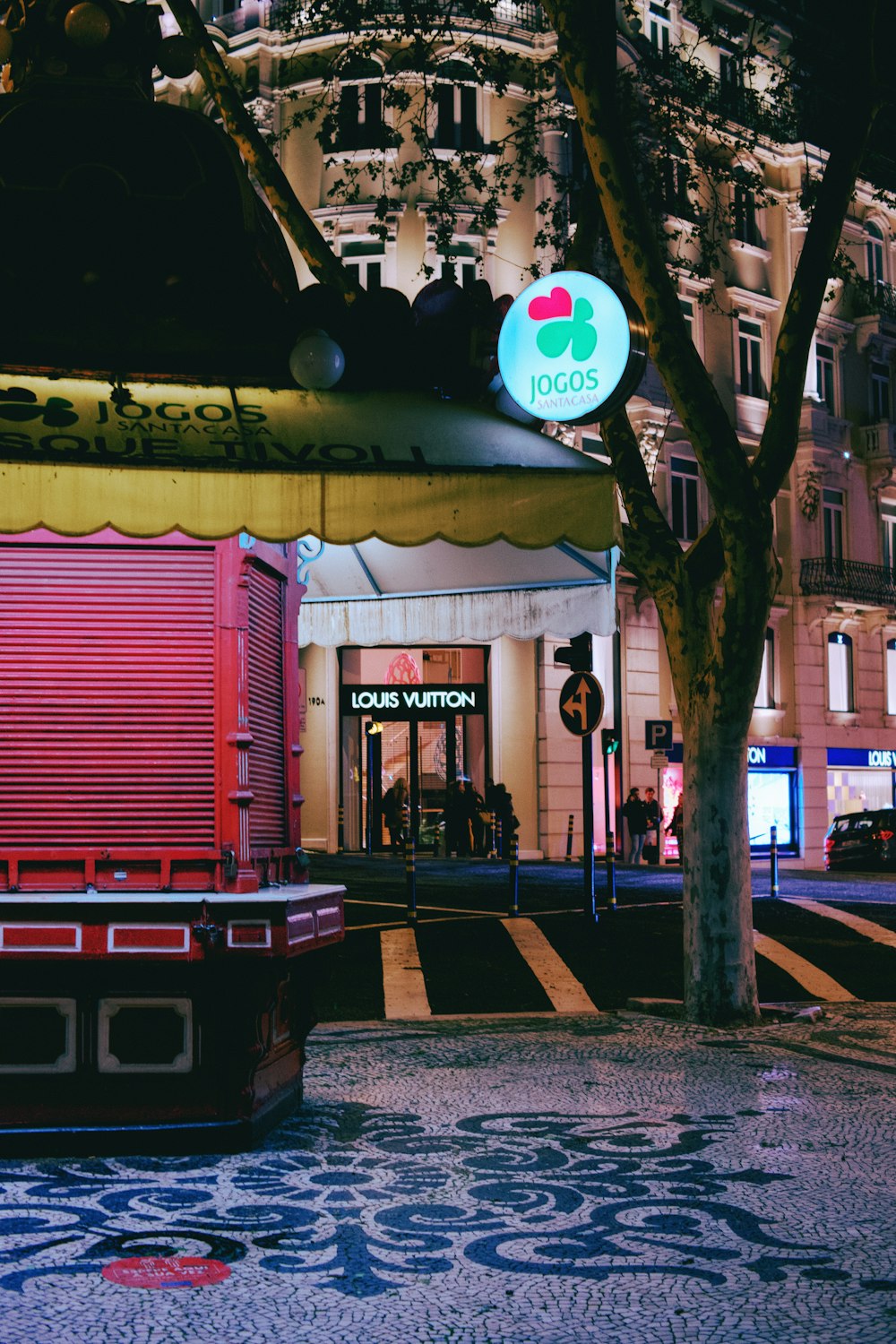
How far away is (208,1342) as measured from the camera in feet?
13.7

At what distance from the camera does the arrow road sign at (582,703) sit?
51.1ft

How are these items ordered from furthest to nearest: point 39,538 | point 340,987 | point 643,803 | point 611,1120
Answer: point 643,803
point 340,987
point 611,1120
point 39,538

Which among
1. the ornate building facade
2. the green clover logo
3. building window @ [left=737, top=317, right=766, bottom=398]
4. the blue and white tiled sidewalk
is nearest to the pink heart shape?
the green clover logo

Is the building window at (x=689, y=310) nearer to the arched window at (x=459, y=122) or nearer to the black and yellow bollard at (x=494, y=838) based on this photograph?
the arched window at (x=459, y=122)

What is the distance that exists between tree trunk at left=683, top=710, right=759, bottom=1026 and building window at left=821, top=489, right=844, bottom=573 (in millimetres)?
29742

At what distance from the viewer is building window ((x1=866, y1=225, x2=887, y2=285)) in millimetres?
40906

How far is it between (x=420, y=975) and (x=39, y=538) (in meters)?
6.81

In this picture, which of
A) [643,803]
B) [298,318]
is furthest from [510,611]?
[643,803]

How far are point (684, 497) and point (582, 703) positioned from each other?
69.1ft

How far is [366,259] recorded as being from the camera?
3269 cm

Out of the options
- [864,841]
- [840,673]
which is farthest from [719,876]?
[840,673]

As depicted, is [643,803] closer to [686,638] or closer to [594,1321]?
[686,638]

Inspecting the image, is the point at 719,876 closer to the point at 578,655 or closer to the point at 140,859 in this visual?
the point at 140,859

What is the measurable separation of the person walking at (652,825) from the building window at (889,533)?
11.8 m
